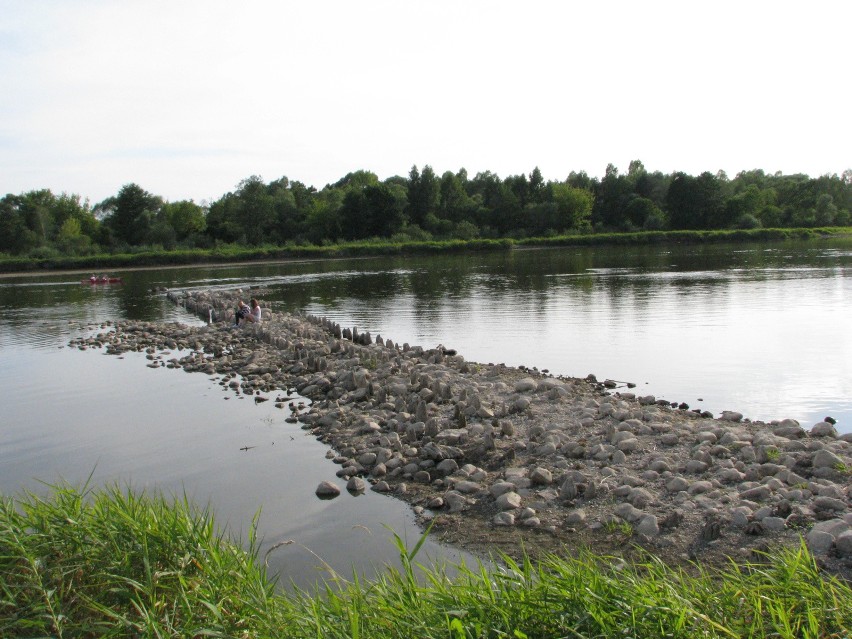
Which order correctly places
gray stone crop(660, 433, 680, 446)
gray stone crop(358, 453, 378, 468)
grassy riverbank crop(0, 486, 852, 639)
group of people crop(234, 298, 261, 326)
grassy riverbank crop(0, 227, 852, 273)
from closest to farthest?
grassy riverbank crop(0, 486, 852, 639) → gray stone crop(660, 433, 680, 446) → gray stone crop(358, 453, 378, 468) → group of people crop(234, 298, 261, 326) → grassy riverbank crop(0, 227, 852, 273)

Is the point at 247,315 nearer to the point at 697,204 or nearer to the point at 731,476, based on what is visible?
the point at 731,476

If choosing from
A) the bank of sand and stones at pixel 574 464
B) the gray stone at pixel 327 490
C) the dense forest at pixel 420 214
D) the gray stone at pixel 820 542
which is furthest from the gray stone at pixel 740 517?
the dense forest at pixel 420 214

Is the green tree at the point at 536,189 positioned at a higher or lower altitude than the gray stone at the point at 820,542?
higher

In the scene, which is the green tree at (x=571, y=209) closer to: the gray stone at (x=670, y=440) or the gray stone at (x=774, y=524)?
the gray stone at (x=670, y=440)

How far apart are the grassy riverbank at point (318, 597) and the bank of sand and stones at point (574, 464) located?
1076mm

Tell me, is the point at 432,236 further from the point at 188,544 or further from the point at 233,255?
the point at 188,544

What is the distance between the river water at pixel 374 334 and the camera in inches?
458

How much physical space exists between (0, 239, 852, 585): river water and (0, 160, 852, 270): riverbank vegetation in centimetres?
6122

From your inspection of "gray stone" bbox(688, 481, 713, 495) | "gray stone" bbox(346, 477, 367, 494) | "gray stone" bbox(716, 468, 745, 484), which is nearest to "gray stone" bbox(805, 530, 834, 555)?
"gray stone" bbox(688, 481, 713, 495)

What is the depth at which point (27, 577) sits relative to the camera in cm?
625

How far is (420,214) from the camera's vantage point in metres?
129

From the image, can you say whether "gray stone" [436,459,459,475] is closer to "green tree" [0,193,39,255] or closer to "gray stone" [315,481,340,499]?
"gray stone" [315,481,340,499]

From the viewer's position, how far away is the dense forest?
118 metres

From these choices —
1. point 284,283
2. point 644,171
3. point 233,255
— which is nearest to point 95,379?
point 284,283
